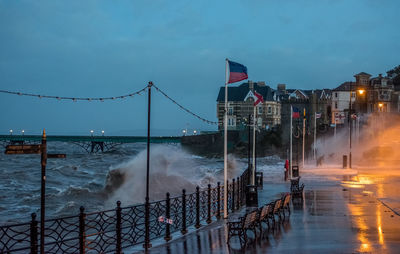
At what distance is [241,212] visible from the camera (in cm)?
2112

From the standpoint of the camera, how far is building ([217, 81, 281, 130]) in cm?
12225

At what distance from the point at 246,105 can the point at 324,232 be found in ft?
A: 350

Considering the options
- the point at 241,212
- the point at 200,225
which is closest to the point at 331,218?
the point at 241,212

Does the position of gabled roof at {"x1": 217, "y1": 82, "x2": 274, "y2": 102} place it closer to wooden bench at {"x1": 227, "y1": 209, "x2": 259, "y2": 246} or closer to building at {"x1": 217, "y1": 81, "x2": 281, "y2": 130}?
building at {"x1": 217, "y1": 81, "x2": 281, "y2": 130}

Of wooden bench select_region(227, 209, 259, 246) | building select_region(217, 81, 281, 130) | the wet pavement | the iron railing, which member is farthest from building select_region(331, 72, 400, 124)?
wooden bench select_region(227, 209, 259, 246)

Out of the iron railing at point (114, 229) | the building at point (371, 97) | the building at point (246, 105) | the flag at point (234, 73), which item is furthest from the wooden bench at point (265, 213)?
the building at point (246, 105)

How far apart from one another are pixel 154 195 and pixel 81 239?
89.8 ft

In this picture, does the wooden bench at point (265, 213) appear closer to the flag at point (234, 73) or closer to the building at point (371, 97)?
the flag at point (234, 73)

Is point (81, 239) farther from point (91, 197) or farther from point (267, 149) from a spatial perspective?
point (267, 149)

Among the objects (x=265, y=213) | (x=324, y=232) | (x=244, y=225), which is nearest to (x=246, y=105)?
(x=265, y=213)

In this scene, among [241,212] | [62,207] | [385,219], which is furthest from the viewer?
[62,207]

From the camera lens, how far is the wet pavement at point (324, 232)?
13258 mm

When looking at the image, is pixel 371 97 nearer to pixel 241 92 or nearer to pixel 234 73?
pixel 241 92

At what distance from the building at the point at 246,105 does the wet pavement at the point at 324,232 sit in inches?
3758
